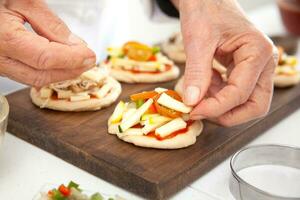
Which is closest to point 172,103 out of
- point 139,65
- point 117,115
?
point 117,115

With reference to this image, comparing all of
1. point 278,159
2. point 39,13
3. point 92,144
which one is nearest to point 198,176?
point 278,159

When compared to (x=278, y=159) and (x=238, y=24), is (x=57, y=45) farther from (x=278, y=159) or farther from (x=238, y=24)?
(x=278, y=159)

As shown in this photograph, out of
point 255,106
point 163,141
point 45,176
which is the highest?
point 255,106

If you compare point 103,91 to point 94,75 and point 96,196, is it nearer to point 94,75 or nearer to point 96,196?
point 94,75

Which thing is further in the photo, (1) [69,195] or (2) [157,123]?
(2) [157,123]

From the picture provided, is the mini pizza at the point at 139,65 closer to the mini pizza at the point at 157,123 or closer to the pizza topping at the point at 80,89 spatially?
the pizza topping at the point at 80,89

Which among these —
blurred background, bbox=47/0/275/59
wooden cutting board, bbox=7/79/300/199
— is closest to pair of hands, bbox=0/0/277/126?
wooden cutting board, bbox=7/79/300/199
